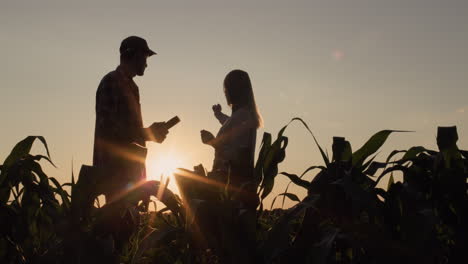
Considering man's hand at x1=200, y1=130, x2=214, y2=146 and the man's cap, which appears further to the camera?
the man's cap

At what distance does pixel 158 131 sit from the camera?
149 inches

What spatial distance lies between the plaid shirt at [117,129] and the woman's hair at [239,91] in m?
0.93

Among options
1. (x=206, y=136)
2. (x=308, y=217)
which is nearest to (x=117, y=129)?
(x=206, y=136)

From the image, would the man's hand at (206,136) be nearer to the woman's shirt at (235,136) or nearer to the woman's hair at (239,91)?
the woman's shirt at (235,136)

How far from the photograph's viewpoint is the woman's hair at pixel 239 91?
442 centimetres

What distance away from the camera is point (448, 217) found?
5.26ft

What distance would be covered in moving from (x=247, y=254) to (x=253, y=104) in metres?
3.13

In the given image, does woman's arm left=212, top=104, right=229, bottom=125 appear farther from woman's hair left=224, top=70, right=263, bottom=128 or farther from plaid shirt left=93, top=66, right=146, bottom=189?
plaid shirt left=93, top=66, right=146, bottom=189

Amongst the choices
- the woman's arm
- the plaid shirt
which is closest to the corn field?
the plaid shirt

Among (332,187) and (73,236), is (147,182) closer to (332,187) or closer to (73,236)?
(73,236)

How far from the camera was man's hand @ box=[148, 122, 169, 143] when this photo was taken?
12.4 ft

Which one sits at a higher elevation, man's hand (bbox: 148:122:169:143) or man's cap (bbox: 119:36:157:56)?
man's cap (bbox: 119:36:157:56)

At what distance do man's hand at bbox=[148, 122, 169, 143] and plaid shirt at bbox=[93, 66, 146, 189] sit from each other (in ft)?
0.32

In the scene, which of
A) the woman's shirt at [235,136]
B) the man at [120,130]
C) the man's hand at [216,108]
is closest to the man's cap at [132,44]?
the man at [120,130]
